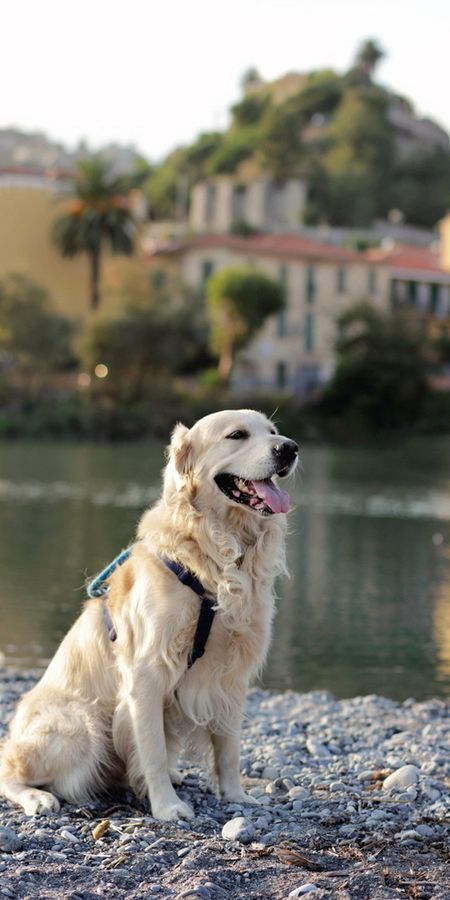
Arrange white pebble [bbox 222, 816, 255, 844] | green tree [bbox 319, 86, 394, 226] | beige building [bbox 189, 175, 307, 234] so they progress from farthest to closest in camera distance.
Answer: green tree [bbox 319, 86, 394, 226] → beige building [bbox 189, 175, 307, 234] → white pebble [bbox 222, 816, 255, 844]

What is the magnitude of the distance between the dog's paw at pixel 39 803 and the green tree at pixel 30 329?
55341 millimetres

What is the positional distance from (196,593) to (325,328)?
7234cm

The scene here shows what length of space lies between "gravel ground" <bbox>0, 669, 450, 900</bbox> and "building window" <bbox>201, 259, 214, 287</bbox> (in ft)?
220

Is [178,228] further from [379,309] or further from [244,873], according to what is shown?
[244,873]

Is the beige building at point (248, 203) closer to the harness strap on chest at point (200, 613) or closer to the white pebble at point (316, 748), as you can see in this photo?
the white pebble at point (316, 748)

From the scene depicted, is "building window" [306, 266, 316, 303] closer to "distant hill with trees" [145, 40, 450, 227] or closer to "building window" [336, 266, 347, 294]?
"building window" [336, 266, 347, 294]

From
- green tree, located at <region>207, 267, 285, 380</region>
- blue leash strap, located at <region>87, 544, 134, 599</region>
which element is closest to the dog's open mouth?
blue leash strap, located at <region>87, 544, 134, 599</region>

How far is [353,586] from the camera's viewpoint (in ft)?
67.1

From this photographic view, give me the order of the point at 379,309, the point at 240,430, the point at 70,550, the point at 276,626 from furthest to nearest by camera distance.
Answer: the point at 379,309 < the point at 70,550 < the point at 276,626 < the point at 240,430

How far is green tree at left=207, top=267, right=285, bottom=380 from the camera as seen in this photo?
214 feet

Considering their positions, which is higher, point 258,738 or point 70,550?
point 258,738

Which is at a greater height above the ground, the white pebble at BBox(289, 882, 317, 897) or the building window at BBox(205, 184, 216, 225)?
the building window at BBox(205, 184, 216, 225)

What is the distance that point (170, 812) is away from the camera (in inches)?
233

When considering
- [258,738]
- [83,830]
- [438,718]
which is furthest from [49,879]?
[438,718]
